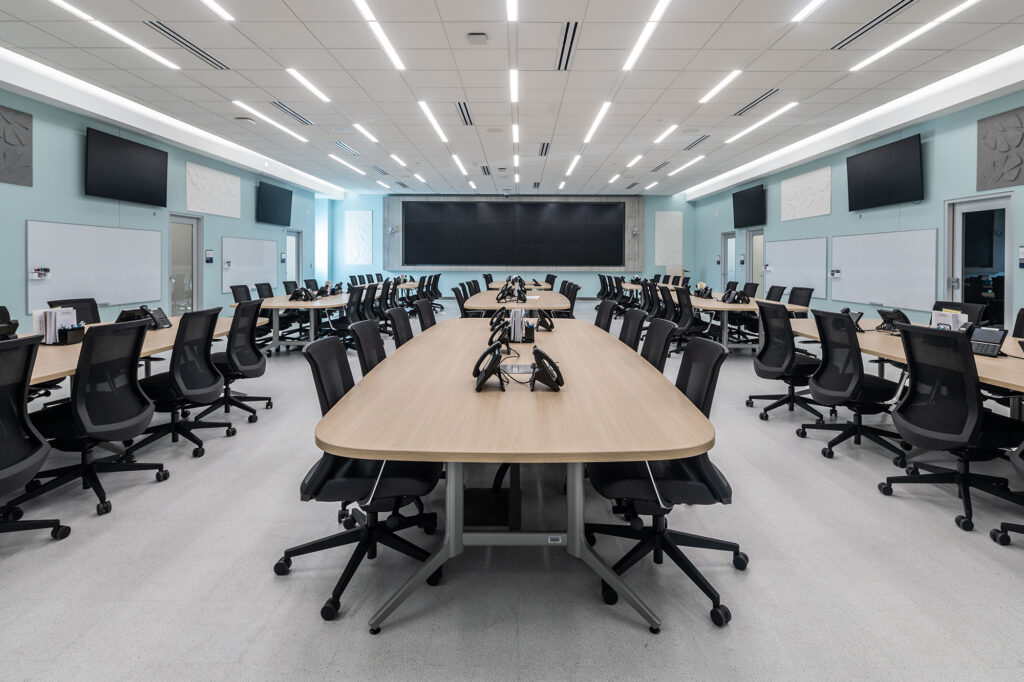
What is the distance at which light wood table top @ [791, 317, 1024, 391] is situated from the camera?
2.64 m

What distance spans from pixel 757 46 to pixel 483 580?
5.59m

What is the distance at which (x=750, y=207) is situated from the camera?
42.6ft

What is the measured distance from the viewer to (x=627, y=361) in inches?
121

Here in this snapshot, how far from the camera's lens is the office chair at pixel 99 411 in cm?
276

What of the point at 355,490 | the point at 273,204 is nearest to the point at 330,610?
the point at 355,490

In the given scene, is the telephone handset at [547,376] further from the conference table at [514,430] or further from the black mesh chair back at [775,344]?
the black mesh chair back at [775,344]

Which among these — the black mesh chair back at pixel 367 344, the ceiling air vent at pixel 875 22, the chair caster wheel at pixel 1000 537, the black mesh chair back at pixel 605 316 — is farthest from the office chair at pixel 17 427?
the ceiling air vent at pixel 875 22

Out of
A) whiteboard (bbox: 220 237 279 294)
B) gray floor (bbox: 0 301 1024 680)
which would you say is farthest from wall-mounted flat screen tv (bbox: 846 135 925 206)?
whiteboard (bbox: 220 237 279 294)

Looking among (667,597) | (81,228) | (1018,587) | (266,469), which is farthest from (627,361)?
(81,228)

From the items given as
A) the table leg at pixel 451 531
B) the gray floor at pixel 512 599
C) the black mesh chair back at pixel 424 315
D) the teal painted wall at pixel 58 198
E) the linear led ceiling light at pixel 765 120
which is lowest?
the gray floor at pixel 512 599

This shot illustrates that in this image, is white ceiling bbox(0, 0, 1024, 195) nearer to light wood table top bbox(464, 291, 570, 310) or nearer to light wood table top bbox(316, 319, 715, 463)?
light wood table top bbox(464, 291, 570, 310)

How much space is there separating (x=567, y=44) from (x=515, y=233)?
11.7m

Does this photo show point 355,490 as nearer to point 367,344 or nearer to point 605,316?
point 367,344

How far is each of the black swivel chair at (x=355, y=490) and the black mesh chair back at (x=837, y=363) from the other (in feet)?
9.31
